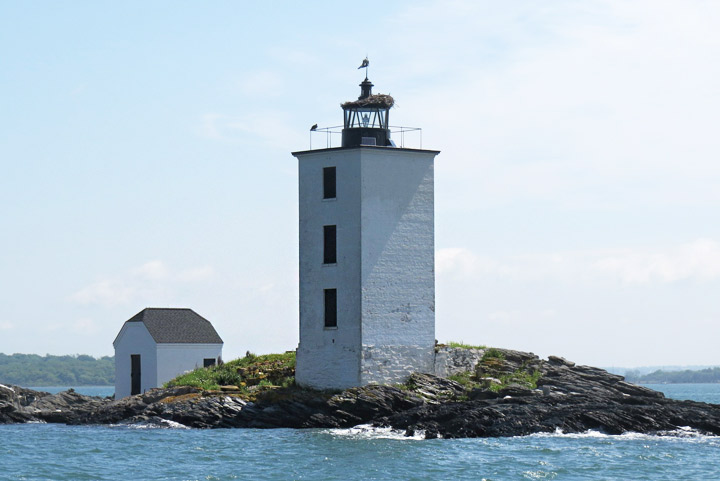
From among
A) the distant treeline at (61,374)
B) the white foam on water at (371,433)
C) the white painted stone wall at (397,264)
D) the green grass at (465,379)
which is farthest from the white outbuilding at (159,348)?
the distant treeline at (61,374)

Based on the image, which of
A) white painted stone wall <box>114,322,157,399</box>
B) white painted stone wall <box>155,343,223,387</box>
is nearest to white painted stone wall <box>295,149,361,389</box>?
white painted stone wall <box>155,343,223,387</box>

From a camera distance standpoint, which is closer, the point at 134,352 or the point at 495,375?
the point at 495,375

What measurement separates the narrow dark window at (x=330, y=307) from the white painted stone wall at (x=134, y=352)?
1195 cm

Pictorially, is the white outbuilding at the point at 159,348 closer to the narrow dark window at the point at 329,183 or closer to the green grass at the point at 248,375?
the green grass at the point at 248,375

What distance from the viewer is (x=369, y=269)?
39.2 metres

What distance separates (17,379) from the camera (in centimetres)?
17725

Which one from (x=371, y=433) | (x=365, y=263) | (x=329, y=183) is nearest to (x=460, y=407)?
(x=371, y=433)

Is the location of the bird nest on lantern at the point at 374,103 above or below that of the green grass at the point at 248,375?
above

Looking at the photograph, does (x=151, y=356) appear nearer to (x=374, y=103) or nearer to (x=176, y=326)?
(x=176, y=326)

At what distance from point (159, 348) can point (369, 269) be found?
13.8 m

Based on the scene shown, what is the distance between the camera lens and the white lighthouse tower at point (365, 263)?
3912 cm

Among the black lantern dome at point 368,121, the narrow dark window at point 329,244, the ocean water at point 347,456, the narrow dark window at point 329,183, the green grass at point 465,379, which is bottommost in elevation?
the ocean water at point 347,456

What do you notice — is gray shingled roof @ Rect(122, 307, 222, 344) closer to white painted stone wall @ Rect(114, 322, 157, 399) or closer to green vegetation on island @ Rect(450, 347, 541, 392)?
white painted stone wall @ Rect(114, 322, 157, 399)

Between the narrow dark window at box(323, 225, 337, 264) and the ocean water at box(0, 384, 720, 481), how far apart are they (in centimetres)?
650
